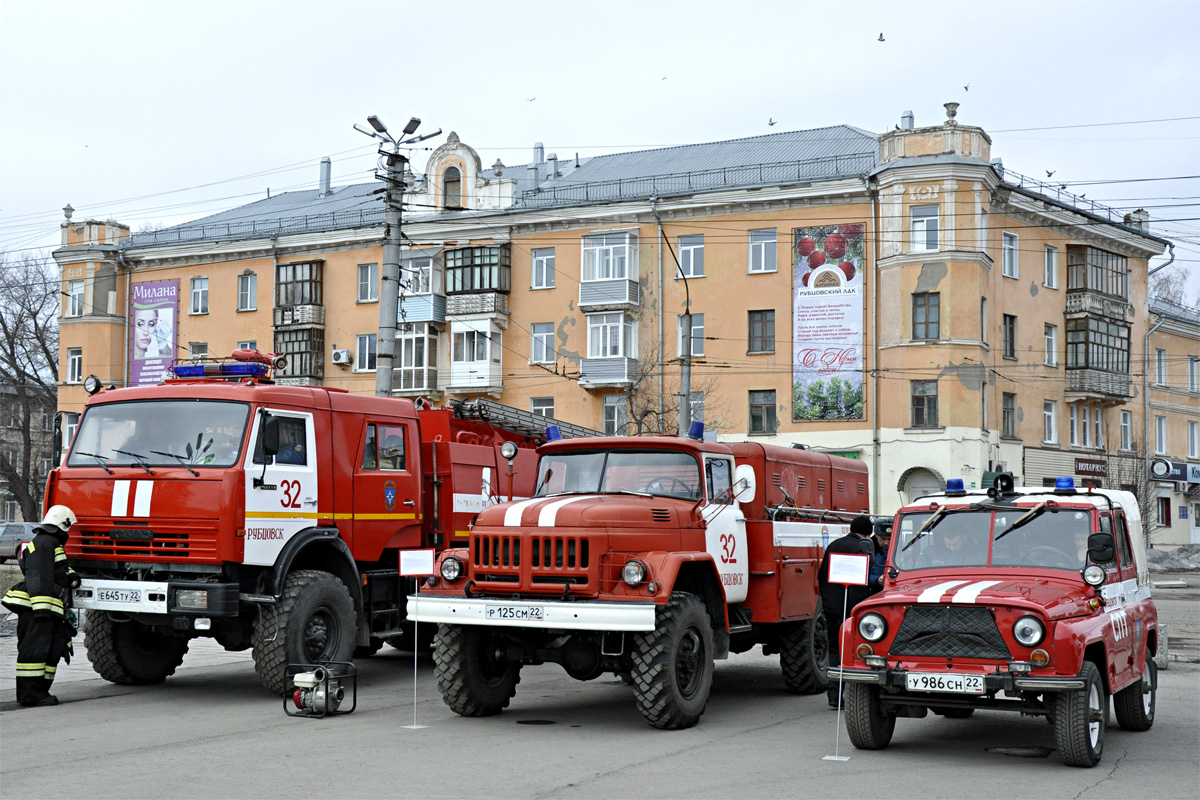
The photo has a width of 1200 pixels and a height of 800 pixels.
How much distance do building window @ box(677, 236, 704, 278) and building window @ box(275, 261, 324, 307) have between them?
16355mm

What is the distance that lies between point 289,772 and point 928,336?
37638mm

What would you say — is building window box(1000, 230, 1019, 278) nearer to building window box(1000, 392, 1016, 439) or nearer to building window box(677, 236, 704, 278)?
building window box(1000, 392, 1016, 439)

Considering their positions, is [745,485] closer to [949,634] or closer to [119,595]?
[949,634]

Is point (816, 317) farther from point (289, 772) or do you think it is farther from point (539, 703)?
point (289, 772)

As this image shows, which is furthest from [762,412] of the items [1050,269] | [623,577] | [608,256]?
[623,577]

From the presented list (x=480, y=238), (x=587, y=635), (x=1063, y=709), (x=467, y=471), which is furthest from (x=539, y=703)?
(x=480, y=238)

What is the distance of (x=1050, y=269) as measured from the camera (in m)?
50.1

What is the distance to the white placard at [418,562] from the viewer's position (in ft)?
39.2

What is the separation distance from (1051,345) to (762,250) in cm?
1234

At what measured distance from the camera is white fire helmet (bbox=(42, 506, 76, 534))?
501 inches

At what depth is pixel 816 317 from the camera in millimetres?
46094

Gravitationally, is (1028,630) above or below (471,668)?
above

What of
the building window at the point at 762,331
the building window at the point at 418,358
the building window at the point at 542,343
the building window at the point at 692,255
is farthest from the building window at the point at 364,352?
the building window at the point at 762,331

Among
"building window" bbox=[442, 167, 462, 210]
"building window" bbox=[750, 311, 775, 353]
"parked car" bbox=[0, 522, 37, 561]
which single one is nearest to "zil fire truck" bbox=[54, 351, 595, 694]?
"building window" bbox=[750, 311, 775, 353]
